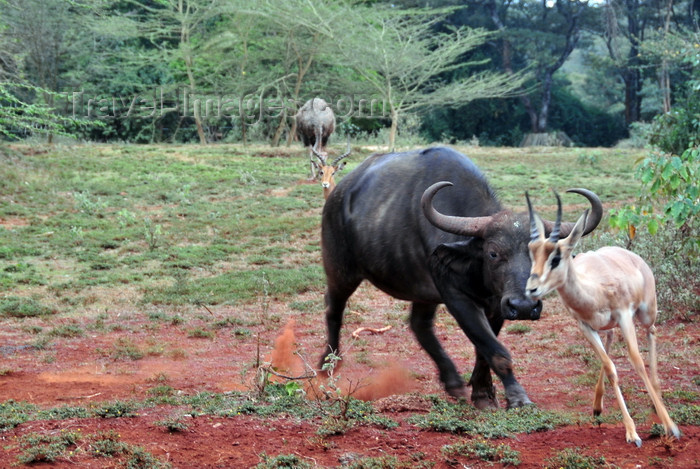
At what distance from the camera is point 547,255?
177 inches

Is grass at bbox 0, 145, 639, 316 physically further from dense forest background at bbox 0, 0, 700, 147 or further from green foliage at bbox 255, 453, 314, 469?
green foliage at bbox 255, 453, 314, 469

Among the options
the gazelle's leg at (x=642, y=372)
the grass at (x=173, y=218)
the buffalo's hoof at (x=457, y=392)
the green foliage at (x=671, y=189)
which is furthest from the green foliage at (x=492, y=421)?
the grass at (x=173, y=218)

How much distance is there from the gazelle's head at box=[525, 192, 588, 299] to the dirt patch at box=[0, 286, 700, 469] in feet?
2.72

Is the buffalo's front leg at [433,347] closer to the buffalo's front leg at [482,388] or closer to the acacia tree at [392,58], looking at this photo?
the buffalo's front leg at [482,388]

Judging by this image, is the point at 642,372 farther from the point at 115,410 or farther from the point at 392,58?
the point at 392,58

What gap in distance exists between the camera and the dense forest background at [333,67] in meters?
26.9

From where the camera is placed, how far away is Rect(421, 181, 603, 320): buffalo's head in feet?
15.7

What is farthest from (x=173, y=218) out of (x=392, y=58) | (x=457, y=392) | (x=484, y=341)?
(x=392, y=58)

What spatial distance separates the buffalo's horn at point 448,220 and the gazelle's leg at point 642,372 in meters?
1.06

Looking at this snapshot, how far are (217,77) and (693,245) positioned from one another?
2470cm

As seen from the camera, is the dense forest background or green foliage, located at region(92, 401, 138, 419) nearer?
green foliage, located at region(92, 401, 138, 419)

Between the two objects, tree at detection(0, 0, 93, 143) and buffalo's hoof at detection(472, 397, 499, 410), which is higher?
tree at detection(0, 0, 93, 143)

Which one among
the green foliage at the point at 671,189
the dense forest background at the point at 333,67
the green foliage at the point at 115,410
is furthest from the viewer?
the dense forest background at the point at 333,67

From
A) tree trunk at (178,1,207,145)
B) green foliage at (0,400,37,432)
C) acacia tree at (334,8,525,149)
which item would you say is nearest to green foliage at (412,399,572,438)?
green foliage at (0,400,37,432)
